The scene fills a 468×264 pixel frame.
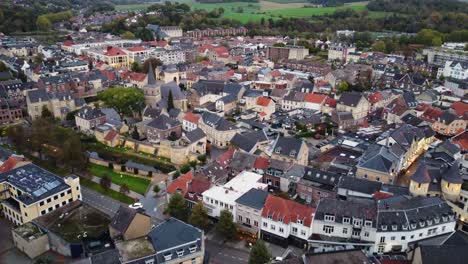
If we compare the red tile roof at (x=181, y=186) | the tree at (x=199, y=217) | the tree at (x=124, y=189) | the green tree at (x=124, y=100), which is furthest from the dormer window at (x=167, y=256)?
the green tree at (x=124, y=100)

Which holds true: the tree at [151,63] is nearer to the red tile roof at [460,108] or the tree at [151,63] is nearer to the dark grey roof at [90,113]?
the dark grey roof at [90,113]

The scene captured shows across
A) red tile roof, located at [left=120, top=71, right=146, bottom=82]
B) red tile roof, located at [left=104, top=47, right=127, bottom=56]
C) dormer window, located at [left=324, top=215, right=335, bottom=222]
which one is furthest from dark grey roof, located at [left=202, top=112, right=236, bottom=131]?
red tile roof, located at [left=104, top=47, right=127, bottom=56]

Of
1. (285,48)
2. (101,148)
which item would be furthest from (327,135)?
(285,48)

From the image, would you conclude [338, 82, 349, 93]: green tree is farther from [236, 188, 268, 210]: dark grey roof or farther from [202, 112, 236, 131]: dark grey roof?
[236, 188, 268, 210]: dark grey roof

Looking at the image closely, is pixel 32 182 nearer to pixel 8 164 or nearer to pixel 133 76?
pixel 8 164

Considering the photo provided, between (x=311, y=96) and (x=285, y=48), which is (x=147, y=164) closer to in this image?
(x=311, y=96)

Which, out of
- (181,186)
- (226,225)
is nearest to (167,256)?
(226,225)
